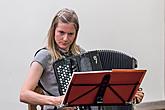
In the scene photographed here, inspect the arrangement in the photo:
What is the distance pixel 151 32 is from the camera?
337cm

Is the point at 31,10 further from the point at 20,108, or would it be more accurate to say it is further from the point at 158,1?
the point at 158,1

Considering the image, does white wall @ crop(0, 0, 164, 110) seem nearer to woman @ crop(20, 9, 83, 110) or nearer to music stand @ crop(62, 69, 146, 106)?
woman @ crop(20, 9, 83, 110)

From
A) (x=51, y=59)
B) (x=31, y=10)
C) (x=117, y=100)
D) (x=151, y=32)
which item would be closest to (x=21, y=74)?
(x=31, y=10)

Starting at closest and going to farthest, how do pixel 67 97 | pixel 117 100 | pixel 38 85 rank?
1. pixel 67 97
2. pixel 117 100
3. pixel 38 85

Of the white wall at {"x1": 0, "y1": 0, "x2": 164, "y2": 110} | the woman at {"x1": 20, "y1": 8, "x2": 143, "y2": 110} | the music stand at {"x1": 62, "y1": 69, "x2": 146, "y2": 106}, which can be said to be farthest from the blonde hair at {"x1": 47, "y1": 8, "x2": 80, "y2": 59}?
the white wall at {"x1": 0, "y1": 0, "x2": 164, "y2": 110}

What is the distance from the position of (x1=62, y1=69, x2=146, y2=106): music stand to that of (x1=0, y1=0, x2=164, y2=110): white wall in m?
0.97

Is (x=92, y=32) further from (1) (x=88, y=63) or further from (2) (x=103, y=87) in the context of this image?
(2) (x=103, y=87)

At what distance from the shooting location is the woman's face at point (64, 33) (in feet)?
6.85

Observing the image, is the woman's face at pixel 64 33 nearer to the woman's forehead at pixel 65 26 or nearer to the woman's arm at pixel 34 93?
the woman's forehead at pixel 65 26

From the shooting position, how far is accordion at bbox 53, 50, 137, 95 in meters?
1.89

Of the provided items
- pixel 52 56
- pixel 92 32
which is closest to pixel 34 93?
pixel 52 56

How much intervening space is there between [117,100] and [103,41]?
1235 millimetres

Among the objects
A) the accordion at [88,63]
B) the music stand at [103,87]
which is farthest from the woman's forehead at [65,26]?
the music stand at [103,87]

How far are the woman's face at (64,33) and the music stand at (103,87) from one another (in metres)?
0.43
